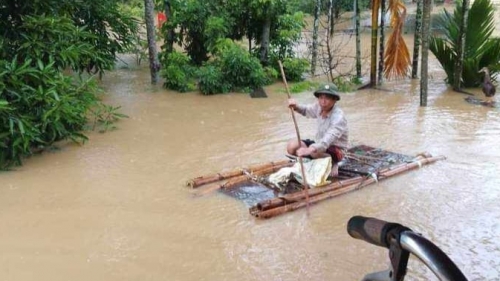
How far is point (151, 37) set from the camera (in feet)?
32.1

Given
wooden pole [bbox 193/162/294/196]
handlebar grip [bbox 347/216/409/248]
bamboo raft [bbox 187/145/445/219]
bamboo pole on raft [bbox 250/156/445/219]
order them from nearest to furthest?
handlebar grip [bbox 347/216/409/248], bamboo pole on raft [bbox 250/156/445/219], bamboo raft [bbox 187/145/445/219], wooden pole [bbox 193/162/294/196]

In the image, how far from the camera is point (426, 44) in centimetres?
816

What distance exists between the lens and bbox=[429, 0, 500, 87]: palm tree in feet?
31.3

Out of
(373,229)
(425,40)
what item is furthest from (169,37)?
(373,229)

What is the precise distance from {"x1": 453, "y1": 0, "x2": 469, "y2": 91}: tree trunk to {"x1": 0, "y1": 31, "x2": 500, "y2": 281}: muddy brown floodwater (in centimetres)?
169

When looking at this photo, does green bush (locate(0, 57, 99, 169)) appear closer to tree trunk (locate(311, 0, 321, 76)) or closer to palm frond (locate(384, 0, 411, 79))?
tree trunk (locate(311, 0, 321, 76))

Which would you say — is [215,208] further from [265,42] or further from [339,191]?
[265,42]

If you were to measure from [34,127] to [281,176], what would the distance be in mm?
2979

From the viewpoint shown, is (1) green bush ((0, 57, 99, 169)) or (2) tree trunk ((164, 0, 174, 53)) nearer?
(1) green bush ((0, 57, 99, 169))

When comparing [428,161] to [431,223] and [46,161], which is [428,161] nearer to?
[431,223]

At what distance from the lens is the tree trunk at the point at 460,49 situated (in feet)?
29.9

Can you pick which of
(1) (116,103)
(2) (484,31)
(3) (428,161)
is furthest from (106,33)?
(2) (484,31)

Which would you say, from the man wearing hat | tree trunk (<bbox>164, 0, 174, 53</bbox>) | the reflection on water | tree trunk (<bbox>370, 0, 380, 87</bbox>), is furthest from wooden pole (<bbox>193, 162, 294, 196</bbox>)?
tree trunk (<bbox>164, 0, 174, 53</bbox>)

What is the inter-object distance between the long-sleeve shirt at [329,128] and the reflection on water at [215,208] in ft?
1.85
